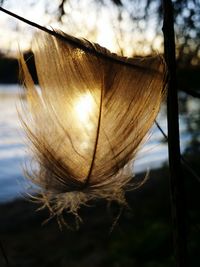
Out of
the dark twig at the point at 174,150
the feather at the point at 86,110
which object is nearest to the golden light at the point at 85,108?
the feather at the point at 86,110

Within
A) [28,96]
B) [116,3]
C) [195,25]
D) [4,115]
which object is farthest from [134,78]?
[4,115]

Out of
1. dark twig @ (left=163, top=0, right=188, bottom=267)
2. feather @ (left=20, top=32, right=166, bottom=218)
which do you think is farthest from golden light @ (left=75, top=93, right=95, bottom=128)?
dark twig @ (left=163, top=0, right=188, bottom=267)

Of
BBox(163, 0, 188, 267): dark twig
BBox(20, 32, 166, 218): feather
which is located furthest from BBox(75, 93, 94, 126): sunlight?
BBox(163, 0, 188, 267): dark twig

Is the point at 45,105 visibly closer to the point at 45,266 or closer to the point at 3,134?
the point at 45,266

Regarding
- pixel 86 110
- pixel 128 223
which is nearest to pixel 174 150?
pixel 86 110

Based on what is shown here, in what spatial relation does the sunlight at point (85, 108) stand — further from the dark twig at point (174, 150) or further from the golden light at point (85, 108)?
the dark twig at point (174, 150)

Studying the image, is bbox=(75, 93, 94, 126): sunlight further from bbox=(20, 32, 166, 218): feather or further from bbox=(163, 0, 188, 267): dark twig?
bbox=(163, 0, 188, 267): dark twig
